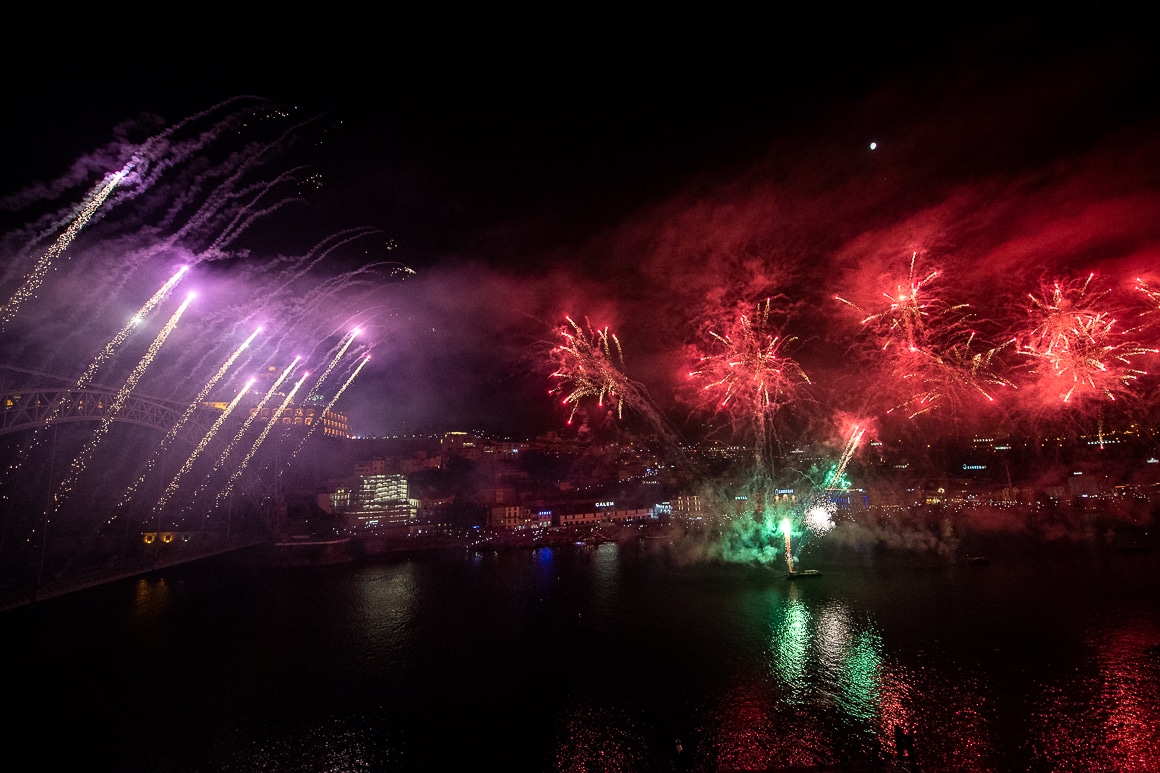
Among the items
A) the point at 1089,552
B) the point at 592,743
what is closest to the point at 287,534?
the point at 592,743

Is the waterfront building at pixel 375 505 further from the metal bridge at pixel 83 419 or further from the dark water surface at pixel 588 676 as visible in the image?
the dark water surface at pixel 588 676

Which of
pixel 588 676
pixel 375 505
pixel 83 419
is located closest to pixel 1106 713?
pixel 588 676

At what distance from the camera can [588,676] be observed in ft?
51.8

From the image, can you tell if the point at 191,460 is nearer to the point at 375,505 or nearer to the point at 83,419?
the point at 83,419

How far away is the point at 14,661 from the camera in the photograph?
15.9 meters

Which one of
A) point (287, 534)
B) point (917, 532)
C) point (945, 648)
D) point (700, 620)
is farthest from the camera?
point (917, 532)

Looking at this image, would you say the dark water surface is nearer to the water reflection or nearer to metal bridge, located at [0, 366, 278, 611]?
the water reflection

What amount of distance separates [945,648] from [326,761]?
1905 cm

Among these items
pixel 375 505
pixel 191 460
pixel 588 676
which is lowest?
pixel 588 676

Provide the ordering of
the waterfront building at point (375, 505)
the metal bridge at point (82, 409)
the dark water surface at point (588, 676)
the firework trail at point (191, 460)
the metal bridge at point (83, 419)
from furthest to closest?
the waterfront building at point (375, 505) → the firework trail at point (191, 460) → the metal bridge at point (83, 419) → the metal bridge at point (82, 409) → the dark water surface at point (588, 676)

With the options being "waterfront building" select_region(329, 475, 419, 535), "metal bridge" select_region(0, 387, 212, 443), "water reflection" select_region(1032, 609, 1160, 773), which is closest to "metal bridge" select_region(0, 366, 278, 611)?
"metal bridge" select_region(0, 387, 212, 443)

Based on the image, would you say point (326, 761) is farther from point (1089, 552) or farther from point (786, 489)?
point (1089, 552)

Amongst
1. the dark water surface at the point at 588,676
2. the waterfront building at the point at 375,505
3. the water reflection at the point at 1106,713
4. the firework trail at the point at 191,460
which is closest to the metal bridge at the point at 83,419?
the firework trail at the point at 191,460

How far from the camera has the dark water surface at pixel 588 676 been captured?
11.7 m
